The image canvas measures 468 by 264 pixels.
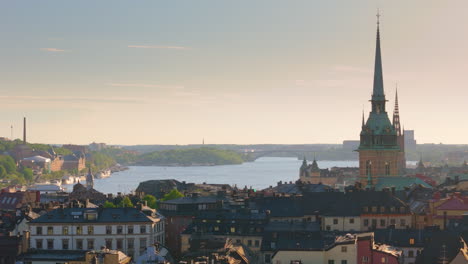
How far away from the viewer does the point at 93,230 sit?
2345 inches

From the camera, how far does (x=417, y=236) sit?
56.4 metres

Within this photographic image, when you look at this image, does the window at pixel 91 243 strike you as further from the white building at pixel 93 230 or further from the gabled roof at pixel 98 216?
the gabled roof at pixel 98 216

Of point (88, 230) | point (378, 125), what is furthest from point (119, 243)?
point (378, 125)

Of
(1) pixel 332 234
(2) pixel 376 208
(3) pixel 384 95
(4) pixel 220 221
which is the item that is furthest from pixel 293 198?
(3) pixel 384 95

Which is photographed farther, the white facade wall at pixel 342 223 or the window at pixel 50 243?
the white facade wall at pixel 342 223

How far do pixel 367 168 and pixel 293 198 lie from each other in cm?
2816

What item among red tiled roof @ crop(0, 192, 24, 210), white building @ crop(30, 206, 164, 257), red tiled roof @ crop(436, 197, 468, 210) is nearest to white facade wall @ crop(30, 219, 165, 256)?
white building @ crop(30, 206, 164, 257)

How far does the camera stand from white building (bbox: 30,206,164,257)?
58.8 m

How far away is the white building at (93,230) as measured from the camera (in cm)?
5881

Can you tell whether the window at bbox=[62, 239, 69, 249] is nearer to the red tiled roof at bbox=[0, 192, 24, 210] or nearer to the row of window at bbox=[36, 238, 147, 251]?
the row of window at bbox=[36, 238, 147, 251]

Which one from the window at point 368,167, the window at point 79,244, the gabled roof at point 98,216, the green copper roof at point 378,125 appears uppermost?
the green copper roof at point 378,125

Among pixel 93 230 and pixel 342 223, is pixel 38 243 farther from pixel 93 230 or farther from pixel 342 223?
pixel 342 223

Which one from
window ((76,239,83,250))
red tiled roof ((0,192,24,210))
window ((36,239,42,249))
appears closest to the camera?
window ((36,239,42,249))

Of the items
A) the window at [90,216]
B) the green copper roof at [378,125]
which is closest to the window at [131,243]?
the window at [90,216]
